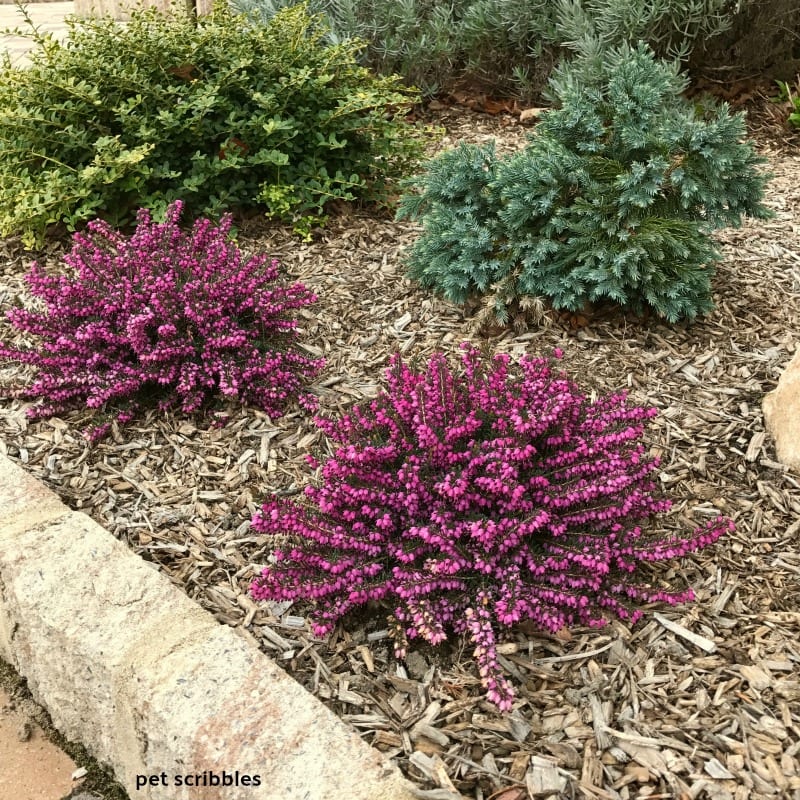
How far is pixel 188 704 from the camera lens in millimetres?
2068

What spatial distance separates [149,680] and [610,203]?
2509 mm

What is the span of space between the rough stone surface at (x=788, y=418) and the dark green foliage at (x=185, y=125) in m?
2.40

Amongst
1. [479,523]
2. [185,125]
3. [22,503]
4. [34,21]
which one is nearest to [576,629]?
[479,523]

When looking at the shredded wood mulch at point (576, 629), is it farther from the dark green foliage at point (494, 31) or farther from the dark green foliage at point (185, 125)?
the dark green foliage at point (494, 31)

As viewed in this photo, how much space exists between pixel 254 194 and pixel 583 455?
2818 mm

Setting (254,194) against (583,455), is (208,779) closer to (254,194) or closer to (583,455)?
(583,455)

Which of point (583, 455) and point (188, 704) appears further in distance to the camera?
point (583, 455)

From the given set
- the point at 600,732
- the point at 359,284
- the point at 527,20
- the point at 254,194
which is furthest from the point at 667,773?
the point at 527,20

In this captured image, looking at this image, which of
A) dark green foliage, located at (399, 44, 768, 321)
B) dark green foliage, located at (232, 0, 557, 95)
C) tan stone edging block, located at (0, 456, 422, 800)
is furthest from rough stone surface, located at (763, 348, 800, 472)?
dark green foliage, located at (232, 0, 557, 95)

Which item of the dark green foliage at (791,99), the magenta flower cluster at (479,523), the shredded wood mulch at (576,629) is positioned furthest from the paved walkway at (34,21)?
the magenta flower cluster at (479,523)

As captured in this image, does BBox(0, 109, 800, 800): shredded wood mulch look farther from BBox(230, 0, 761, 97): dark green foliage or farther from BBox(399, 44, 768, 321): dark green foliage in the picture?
BBox(230, 0, 761, 97): dark green foliage

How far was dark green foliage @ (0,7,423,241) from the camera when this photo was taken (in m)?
4.20

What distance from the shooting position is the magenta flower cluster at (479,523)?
2299mm

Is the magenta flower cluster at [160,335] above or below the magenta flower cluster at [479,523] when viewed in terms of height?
above
